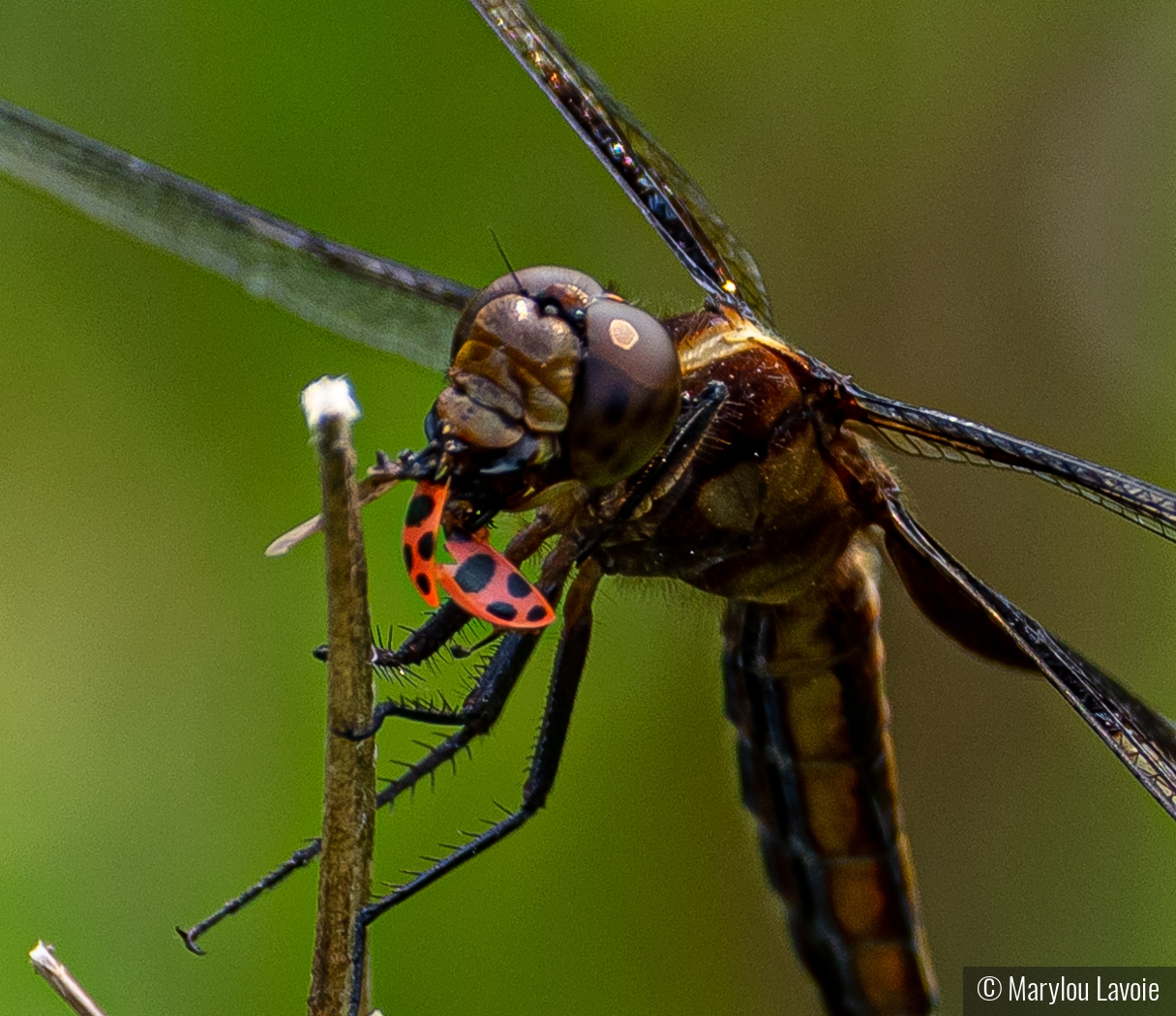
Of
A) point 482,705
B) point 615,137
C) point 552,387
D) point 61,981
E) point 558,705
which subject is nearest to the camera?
point 61,981

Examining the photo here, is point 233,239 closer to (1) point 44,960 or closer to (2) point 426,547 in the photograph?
(2) point 426,547

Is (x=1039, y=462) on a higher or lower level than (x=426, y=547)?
higher

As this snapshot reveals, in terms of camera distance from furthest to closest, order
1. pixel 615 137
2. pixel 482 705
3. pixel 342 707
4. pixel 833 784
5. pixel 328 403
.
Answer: pixel 833 784 → pixel 615 137 → pixel 482 705 → pixel 342 707 → pixel 328 403

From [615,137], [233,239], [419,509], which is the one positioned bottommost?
[419,509]

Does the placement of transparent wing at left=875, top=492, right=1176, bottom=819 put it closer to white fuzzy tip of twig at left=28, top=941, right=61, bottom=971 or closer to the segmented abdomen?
the segmented abdomen

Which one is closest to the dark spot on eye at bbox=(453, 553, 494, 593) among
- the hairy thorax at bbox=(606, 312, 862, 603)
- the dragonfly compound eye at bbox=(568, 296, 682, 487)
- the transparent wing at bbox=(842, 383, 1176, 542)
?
the dragonfly compound eye at bbox=(568, 296, 682, 487)

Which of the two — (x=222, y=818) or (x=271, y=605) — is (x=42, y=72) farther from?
(x=222, y=818)

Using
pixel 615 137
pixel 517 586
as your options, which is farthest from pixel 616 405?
pixel 615 137
